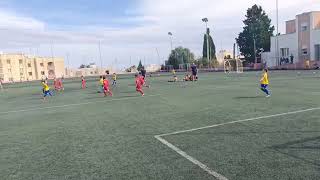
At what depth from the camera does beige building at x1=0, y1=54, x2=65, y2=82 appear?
100 metres

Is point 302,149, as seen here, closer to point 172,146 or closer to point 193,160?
point 193,160

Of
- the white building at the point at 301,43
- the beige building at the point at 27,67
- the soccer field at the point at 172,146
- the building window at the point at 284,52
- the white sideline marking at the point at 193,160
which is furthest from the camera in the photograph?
the beige building at the point at 27,67

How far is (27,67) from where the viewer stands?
110 m

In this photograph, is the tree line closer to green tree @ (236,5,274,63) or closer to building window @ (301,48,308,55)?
green tree @ (236,5,274,63)

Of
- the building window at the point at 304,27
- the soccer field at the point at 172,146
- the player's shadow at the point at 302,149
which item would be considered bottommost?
the soccer field at the point at 172,146

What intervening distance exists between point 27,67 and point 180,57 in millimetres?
51067

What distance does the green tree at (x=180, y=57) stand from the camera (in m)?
107

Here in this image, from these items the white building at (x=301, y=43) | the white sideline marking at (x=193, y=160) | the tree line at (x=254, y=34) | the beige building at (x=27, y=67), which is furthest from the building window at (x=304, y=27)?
the beige building at (x=27, y=67)

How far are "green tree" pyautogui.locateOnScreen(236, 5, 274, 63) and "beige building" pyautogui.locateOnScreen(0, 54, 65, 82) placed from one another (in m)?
59.4

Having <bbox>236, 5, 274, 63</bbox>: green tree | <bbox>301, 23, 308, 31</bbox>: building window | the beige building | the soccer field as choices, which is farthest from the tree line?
the soccer field

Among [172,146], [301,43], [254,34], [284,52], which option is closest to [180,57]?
[254,34]

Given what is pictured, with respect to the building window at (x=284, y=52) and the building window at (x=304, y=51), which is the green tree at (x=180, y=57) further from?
the building window at (x=304, y=51)

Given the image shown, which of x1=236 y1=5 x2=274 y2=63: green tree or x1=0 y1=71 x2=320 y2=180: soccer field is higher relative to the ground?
x1=236 y1=5 x2=274 y2=63: green tree

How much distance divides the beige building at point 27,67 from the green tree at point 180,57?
37802 mm
